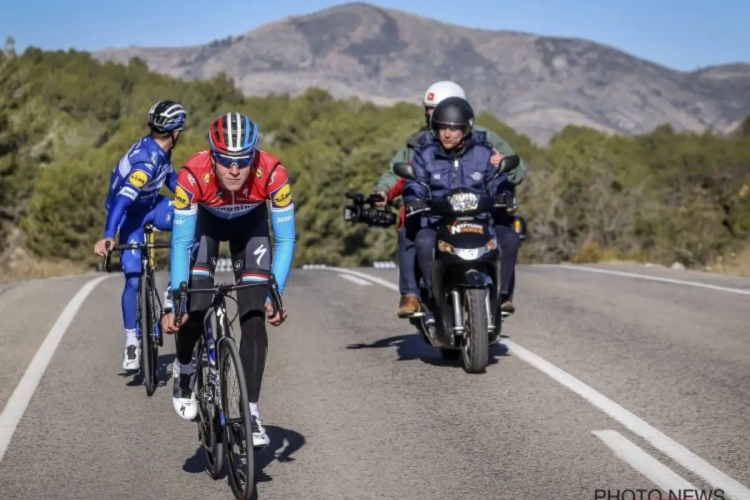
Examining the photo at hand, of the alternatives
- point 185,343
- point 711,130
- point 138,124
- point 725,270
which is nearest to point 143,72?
point 138,124

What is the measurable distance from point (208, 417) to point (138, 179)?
10.7 ft

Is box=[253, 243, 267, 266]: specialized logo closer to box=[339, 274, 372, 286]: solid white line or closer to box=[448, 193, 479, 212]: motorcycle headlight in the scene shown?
box=[448, 193, 479, 212]: motorcycle headlight

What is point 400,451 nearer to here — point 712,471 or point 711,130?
point 712,471

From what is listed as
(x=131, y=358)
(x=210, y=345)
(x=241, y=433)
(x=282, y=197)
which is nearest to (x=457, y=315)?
(x=131, y=358)

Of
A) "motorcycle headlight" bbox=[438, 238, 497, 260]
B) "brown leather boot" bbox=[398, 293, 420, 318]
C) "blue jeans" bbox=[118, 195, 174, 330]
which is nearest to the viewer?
"motorcycle headlight" bbox=[438, 238, 497, 260]

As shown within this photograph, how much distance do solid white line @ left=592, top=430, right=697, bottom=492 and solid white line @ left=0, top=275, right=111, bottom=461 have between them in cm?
342

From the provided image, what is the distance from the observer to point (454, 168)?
30.9 ft

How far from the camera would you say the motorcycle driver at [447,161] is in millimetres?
9312

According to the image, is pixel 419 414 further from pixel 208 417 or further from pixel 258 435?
pixel 258 435

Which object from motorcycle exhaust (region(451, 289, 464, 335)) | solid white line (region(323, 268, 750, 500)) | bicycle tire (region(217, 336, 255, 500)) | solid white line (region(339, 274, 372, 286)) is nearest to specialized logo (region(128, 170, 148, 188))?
motorcycle exhaust (region(451, 289, 464, 335))

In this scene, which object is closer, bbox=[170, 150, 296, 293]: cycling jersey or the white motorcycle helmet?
bbox=[170, 150, 296, 293]: cycling jersey

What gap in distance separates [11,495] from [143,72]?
507ft

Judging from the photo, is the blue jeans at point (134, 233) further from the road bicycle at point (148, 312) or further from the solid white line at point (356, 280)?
the solid white line at point (356, 280)

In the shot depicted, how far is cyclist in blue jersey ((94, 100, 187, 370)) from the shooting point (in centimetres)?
888
